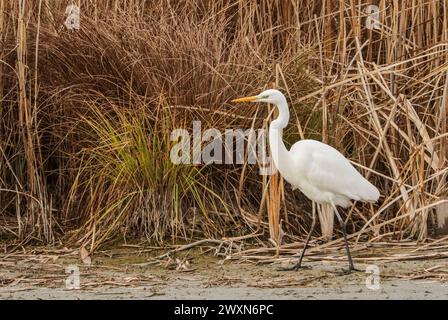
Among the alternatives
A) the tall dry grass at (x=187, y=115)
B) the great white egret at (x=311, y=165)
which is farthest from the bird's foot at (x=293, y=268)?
the tall dry grass at (x=187, y=115)

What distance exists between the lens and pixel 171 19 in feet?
21.8

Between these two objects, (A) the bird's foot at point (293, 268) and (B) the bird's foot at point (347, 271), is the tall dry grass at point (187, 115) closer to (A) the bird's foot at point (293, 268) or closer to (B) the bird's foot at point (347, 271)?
(A) the bird's foot at point (293, 268)

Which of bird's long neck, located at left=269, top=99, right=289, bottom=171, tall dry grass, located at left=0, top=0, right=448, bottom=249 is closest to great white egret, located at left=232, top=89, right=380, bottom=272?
bird's long neck, located at left=269, top=99, right=289, bottom=171

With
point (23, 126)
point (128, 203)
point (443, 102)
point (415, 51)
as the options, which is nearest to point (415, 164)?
point (443, 102)

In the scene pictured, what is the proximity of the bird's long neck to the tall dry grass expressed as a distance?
25 centimetres

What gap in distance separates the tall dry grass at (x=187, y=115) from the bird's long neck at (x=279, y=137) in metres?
0.25

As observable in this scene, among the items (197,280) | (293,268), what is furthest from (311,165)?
(197,280)

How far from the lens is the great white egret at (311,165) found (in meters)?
5.51

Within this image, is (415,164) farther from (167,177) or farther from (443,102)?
(167,177)

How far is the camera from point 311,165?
18.1 feet

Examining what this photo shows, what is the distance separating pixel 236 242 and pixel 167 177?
0.54m

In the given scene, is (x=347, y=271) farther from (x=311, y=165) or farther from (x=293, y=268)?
(x=311, y=165)

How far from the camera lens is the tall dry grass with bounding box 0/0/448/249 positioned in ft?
19.5

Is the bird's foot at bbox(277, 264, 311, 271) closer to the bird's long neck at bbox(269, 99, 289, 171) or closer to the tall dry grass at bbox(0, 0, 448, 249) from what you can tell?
the tall dry grass at bbox(0, 0, 448, 249)
